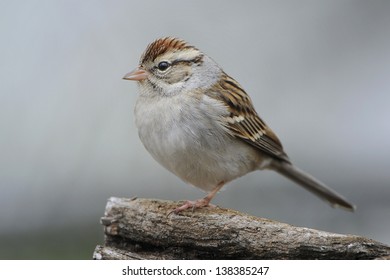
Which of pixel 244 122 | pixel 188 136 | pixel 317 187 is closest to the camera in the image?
pixel 188 136

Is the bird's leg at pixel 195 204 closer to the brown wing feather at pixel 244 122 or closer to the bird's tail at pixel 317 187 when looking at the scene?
the brown wing feather at pixel 244 122

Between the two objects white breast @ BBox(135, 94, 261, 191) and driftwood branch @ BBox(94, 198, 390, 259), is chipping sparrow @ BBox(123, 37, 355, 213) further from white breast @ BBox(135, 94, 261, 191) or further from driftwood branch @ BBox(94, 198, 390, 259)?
driftwood branch @ BBox(94, 198, 390, 259)

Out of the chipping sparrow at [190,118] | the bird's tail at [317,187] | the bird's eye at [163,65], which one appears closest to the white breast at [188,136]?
the chipping sparrow at [190,118]

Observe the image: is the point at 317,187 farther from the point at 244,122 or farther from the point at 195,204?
the point at 195,204

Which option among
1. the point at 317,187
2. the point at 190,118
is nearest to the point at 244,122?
the point at 190,118

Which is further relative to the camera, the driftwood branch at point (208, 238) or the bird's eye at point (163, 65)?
the bird's eye at point (163, 65)

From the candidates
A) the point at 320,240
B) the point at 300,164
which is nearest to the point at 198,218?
the point at 320,240
